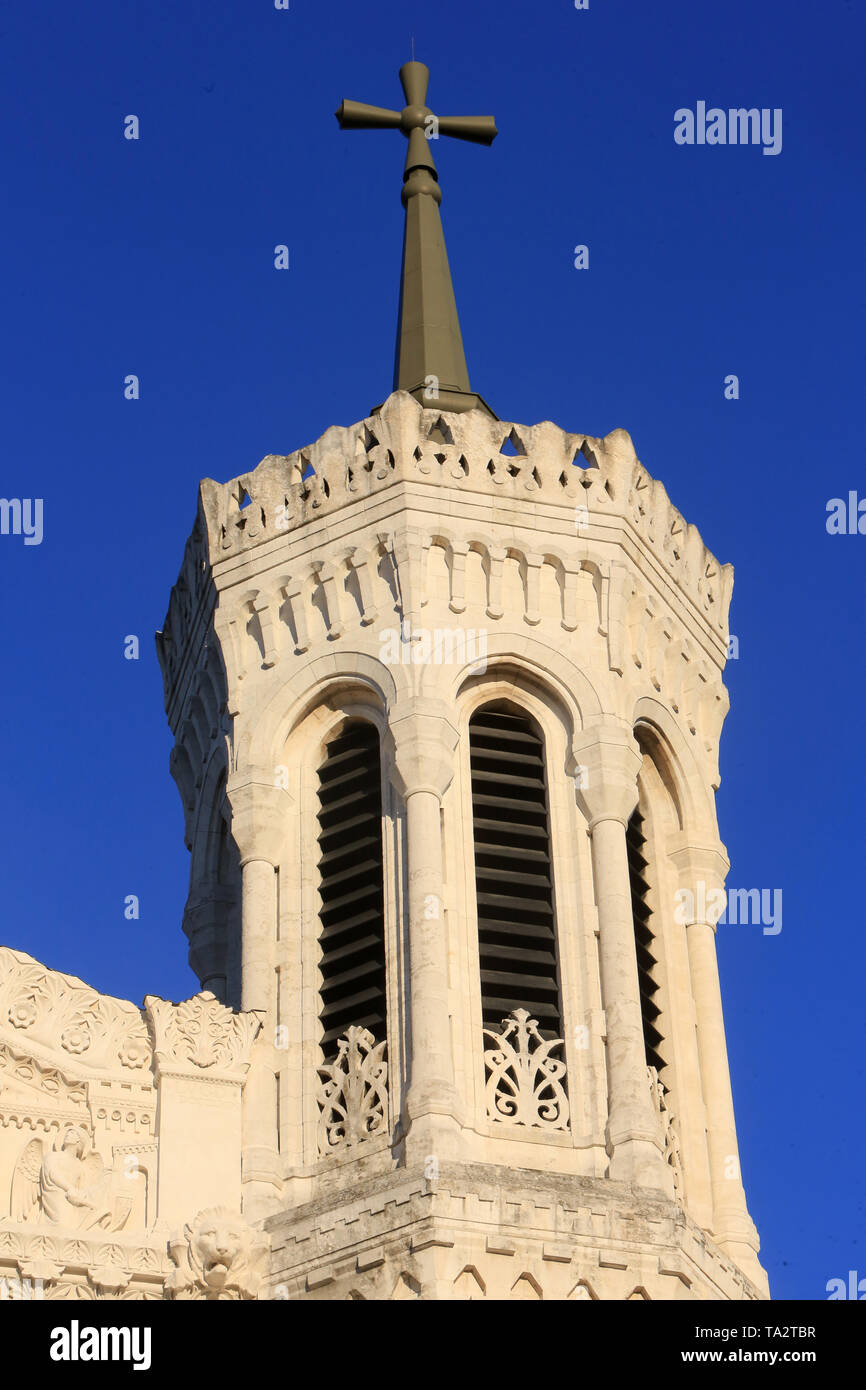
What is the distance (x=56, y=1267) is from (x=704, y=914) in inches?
370

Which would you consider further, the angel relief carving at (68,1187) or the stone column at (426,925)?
the stone column at (426,925)

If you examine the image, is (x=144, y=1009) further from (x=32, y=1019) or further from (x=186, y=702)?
(x=186, y=702)

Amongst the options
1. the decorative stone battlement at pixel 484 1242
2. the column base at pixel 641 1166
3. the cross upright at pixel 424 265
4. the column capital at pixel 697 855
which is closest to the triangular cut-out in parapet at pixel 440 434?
the cross upright at pixel 424 265

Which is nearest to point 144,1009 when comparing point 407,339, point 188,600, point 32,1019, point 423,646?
point 32,1019

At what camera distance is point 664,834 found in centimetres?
3391

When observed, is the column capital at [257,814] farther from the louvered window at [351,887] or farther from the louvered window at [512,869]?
the louvered window at [512,869]

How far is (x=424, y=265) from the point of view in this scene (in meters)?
39.6

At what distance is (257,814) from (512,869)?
2993 millimetres

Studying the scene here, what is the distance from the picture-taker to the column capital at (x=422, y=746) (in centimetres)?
3116

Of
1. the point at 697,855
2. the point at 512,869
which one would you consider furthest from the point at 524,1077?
Answer: the point at 697,855

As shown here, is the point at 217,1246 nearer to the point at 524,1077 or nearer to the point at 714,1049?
the point at 524,1077

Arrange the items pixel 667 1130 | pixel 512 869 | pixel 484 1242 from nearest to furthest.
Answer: pixel 484 1242 < pixel 667 1130 < pixel 512 869

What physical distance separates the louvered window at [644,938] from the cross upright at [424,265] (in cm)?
658
